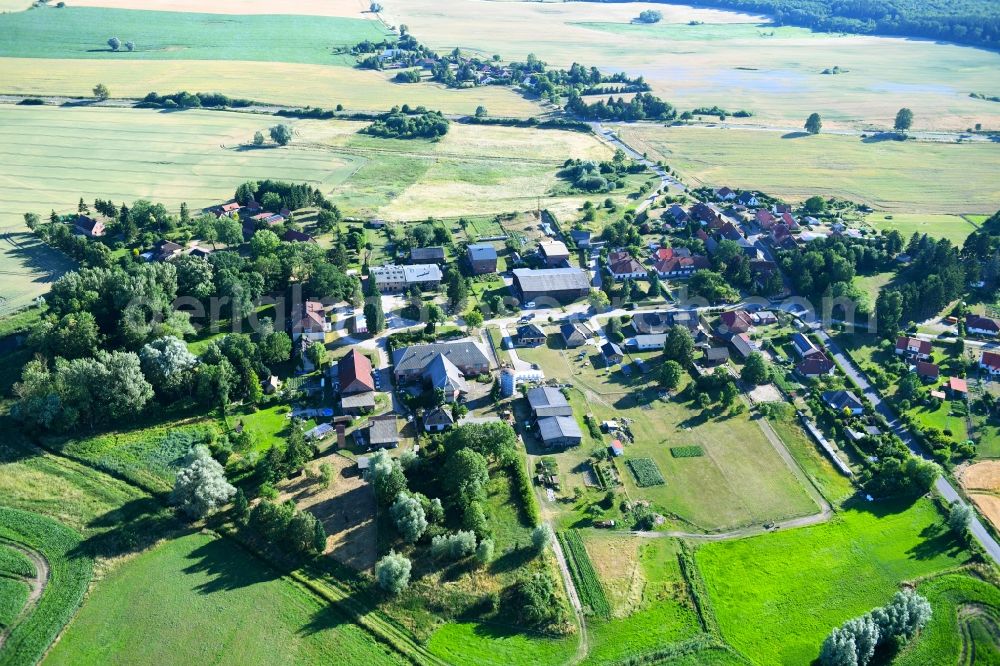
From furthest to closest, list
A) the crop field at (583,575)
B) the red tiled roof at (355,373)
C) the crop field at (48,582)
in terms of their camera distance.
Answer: the red tiled roof at (355,373) → the crop field at (583,575) → the crop field at (48,582)

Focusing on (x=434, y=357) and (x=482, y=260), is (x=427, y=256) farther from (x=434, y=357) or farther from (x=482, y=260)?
(x=434, y=357)

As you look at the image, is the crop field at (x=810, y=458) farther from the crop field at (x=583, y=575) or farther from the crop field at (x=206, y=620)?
the crop field at (x=206, y=620)

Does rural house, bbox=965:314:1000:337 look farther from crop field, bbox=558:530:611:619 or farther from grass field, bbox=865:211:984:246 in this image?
crop field, bbox=558:530:611:619

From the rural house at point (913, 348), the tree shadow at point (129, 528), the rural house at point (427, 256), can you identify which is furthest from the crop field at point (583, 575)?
the rural house at point (427, 256)

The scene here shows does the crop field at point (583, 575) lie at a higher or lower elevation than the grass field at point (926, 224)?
lower

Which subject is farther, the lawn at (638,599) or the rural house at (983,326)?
the rural house at (983,326)

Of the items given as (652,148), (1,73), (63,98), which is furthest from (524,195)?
(1,73)

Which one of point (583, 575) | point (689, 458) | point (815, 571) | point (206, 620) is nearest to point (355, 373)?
point (206, 620)

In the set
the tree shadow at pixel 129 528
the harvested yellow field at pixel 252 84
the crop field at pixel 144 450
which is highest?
the harvested yellow field at pixel 252 84
